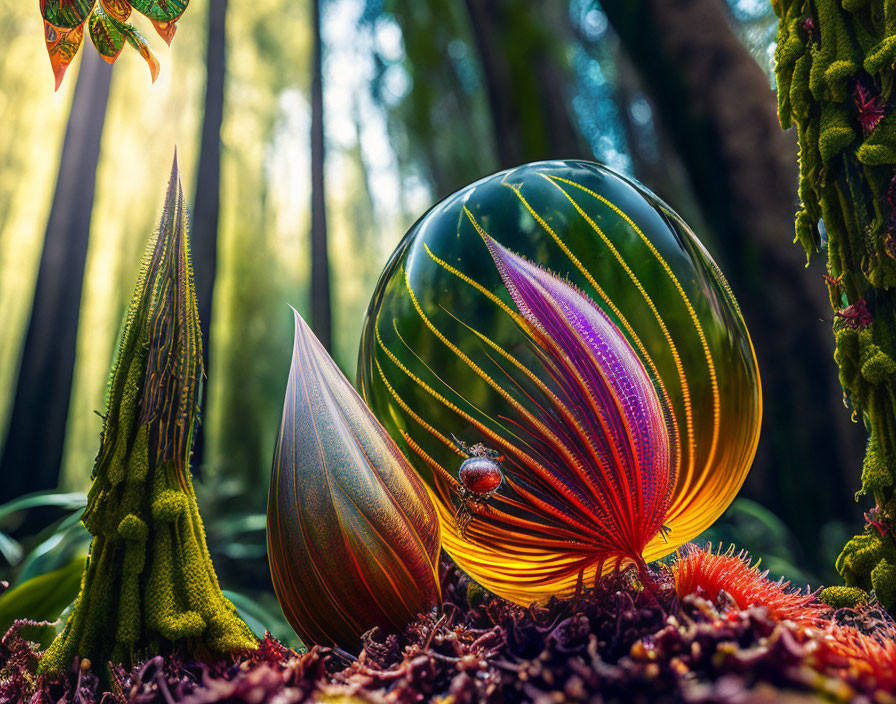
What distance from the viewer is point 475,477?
776mm

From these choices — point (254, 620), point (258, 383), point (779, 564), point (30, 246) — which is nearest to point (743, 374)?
point (254, 620)

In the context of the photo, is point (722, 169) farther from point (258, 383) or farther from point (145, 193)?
point (258, 383)

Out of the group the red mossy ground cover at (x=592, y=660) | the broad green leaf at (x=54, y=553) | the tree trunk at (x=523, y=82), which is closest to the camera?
the red mossy ground cover at (x=592, y=660)

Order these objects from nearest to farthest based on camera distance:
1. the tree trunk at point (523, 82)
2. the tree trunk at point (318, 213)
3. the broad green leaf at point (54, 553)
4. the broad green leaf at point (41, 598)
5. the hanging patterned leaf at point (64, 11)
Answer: the hanging patterned leaf at point (64, 11), the broad green leaf at point (41, 598), the broad green leaf at point (54, 553), the tree trunk at point (523, 82), the tree trunk at point (318, 213)

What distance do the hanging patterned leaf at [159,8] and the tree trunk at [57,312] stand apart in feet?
10.8

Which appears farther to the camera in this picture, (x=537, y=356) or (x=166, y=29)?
(x=166, y=29)

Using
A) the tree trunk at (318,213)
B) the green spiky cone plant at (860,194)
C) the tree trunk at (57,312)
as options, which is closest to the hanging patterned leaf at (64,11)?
the green spiky cone plant at (860,194)

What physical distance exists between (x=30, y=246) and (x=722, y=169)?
4.67 meters

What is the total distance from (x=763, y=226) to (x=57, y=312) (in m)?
3.88

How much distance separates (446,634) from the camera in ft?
2.36

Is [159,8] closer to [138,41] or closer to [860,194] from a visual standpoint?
[138,41]

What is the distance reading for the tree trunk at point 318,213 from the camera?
16.0 feet

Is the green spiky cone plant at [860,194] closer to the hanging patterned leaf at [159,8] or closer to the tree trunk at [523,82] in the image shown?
the hanging patterned leaf at [159,8]

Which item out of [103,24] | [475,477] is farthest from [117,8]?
[475,477]
